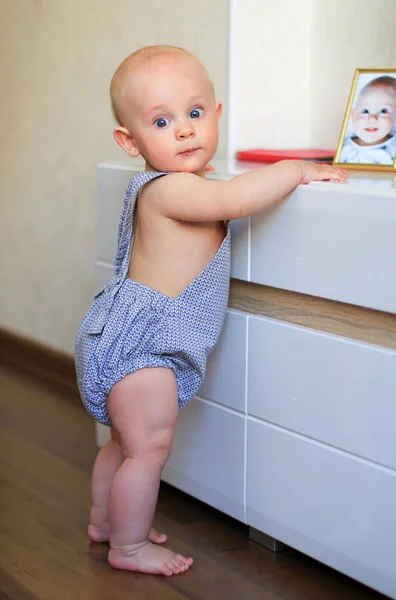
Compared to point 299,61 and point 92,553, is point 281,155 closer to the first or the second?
point 299,61

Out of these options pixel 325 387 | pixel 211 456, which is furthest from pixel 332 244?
pixel 211 456

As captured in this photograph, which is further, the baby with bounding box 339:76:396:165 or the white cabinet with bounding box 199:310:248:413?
the baby with bounding box 339:76:396:165

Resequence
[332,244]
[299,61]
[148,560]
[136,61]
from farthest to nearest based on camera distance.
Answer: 1. [299,61]
2. [148,560]
3. [136,61]
4. [332,244]

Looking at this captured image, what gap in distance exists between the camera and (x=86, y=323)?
1.59 meters

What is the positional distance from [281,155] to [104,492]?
2.55 ft

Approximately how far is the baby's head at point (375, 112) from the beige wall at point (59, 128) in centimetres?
45

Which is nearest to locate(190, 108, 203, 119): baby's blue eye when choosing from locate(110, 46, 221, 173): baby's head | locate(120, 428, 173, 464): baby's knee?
locate(110, 46, 221, 173): baby's head

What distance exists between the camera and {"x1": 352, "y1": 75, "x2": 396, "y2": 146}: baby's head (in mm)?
1703

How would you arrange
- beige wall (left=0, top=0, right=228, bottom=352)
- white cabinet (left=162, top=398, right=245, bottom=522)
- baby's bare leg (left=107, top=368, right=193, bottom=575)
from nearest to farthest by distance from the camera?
baby's bare leg (left=107, top=368, right=193, bottom=575), white cabinet (left=162, top=398, right=245, bottom=522), beige wall (left=0, top=0, right=228, bottom=352)

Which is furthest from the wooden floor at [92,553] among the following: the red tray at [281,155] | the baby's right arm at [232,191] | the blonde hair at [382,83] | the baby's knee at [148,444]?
the blonde hair at [382,83]

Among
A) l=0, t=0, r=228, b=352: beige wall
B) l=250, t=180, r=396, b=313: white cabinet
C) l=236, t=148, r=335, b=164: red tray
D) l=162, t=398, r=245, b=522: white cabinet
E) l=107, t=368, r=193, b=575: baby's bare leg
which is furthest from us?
A: l=0, t=0, r=228, b=352: beige wall

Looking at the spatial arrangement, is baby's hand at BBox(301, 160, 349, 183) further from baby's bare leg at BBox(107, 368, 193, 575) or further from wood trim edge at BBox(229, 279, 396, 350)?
baby's bare leg at BBox(107, 368, 193, 575)

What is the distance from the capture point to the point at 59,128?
8.60 feet

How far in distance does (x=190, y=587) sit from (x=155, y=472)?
0.21 meters
